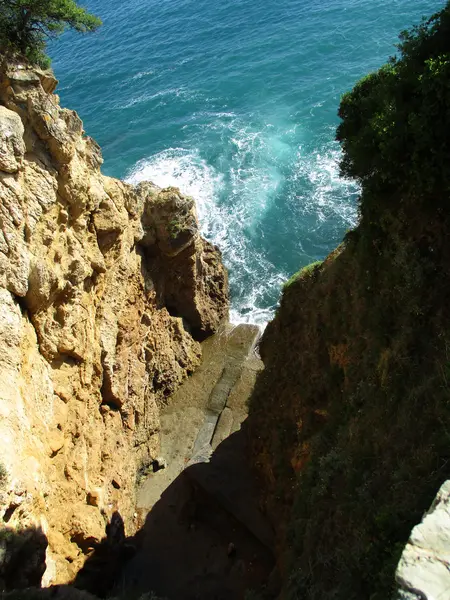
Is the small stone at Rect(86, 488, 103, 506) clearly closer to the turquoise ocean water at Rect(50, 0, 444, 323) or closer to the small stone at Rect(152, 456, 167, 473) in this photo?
the small stone at Rect(152, 456, 167, 473)

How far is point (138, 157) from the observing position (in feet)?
144

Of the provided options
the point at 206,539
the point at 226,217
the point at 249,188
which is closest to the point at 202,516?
the point at 206,539

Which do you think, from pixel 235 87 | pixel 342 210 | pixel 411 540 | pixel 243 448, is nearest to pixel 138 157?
pixel 235 87

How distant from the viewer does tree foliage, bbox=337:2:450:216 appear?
1109 cm

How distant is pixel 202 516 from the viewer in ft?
70.0

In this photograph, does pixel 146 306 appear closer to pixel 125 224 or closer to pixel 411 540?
pixel 125 224

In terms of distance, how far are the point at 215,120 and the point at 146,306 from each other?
26.5m

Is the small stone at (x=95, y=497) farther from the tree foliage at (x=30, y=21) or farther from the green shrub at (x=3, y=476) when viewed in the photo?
the tree foliage at (x=30, y=21)

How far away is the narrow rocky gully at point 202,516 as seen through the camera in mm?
18859

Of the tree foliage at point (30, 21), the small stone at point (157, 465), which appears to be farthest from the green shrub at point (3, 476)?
the tree foliage at point (30, 21)

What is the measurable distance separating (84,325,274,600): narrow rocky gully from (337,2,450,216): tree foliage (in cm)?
1257

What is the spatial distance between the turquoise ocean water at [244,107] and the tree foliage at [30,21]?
1858 centimetres

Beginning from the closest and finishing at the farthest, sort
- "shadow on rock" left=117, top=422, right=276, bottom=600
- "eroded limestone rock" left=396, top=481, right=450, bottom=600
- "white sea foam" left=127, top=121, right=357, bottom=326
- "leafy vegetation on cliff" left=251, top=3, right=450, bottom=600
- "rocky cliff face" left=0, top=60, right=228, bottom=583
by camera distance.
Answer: "eroded limestone rock" left=396, top=481, right=450, bottom=600 < "leafy vegetation on cliff" left=251, top=3, right=450, bottom=600 < "rocky cliff face" left=0, top=60, right=228, bottom=583 < "shadow on rock" left=117, top=422, right=276, bottom=600 < "white sea foam" left=127, top=121, right=357, bottom=326

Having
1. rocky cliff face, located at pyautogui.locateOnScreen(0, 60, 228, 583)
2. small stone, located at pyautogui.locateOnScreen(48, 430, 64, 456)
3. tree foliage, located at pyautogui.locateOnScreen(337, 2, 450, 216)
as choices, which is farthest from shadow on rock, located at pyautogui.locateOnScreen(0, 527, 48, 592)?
tree foliage, located at pyautogui.locateOnScreen(337, 2, 450, 216)
